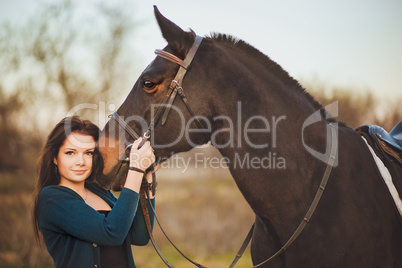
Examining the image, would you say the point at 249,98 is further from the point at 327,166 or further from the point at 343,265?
the point at 343,265

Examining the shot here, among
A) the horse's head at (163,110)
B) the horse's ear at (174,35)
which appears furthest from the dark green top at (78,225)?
the horse's ear at (174,35)

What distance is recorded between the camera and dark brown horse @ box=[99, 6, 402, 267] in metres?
2.30

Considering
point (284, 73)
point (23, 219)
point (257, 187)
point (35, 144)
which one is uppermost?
point (284, 73)

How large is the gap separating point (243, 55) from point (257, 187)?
994 mm

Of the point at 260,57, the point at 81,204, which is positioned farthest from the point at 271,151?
the point at 81,204

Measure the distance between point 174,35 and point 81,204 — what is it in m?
1.35

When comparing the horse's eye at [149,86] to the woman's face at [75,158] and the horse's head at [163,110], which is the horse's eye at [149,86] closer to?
the horse's head at [163,110]

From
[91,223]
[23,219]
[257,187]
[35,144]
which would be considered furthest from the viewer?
[35,144]

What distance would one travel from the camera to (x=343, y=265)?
2.25 metres

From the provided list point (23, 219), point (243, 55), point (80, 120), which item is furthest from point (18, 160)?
point (243, 55)

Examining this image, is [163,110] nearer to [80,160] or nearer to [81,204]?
[80,160]

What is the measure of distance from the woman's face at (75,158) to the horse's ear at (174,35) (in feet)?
3.13

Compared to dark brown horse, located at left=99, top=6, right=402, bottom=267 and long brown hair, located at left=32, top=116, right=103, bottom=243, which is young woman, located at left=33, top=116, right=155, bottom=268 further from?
dark brown horse, located at left=99, top=6, right=402, bottom=267

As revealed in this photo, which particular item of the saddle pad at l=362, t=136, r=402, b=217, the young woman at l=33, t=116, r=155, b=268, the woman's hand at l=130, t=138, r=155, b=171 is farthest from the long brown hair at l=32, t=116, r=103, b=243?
the saddle pad at l=362, t=136, r=402, b=217
